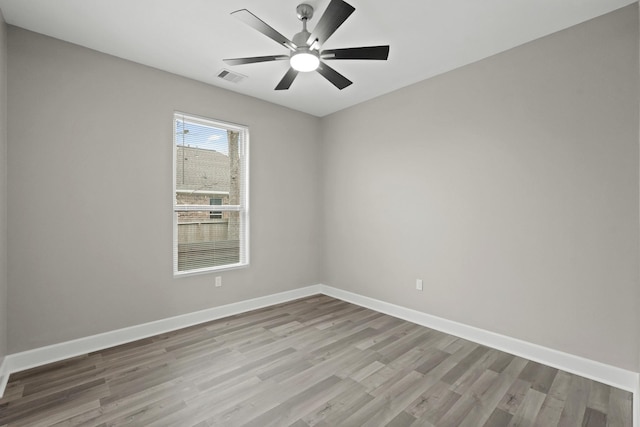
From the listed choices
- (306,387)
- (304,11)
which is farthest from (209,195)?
(306,387)

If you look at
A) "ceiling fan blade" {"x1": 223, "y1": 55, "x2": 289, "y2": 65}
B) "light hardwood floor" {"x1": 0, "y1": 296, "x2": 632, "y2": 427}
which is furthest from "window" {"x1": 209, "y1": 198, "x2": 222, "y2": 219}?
"ceiling fan blade" {"x1": 223, "y1": 55, "x2": 289, "y2": 65}

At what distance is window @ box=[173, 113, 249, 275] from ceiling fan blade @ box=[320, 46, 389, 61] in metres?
1.96

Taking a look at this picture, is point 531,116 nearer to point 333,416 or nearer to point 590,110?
point 590,110

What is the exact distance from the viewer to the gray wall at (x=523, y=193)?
7.75 feet

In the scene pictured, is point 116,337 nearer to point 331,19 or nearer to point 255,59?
point 255,59

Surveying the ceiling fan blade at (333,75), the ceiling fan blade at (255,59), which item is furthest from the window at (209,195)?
the ceiling fan blade at (333,75)

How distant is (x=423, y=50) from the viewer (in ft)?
9.57

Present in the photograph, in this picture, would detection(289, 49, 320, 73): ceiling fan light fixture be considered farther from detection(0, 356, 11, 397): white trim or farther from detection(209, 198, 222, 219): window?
detection(0, 356, 11, 397): white trim

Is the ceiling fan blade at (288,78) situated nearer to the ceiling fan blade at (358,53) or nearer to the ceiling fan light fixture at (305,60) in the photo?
the ceiling fan light fixture at (305,60)

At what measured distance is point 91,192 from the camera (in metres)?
2.90

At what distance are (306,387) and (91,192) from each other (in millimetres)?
2616

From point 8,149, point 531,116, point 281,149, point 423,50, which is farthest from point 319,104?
point 8,149

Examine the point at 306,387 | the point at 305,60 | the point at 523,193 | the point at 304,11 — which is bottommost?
the point at 306,387

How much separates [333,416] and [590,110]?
303 centimetres
